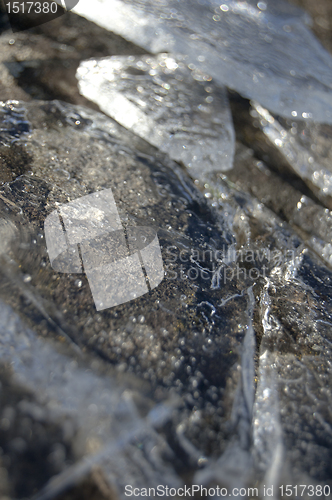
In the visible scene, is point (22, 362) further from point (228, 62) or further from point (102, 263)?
point (228, 62)

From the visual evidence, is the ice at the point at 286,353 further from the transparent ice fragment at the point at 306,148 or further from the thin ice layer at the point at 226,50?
the thin ice layer at the point at 226,50

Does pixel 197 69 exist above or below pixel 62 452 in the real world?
above

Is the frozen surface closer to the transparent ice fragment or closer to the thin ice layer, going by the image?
the transparent ice fragment

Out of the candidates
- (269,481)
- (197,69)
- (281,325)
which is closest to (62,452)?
(269,481)

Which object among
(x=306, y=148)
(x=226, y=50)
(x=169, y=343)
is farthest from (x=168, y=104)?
(x=169, y=343)

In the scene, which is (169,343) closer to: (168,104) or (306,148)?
(168,104)

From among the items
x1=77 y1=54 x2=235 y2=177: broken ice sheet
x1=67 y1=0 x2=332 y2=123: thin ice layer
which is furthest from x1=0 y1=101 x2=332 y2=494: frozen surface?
x1=67 y1=0 x2=332 y2=123: thin ice layer

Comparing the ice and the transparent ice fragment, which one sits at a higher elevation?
the transparent ice fragment
